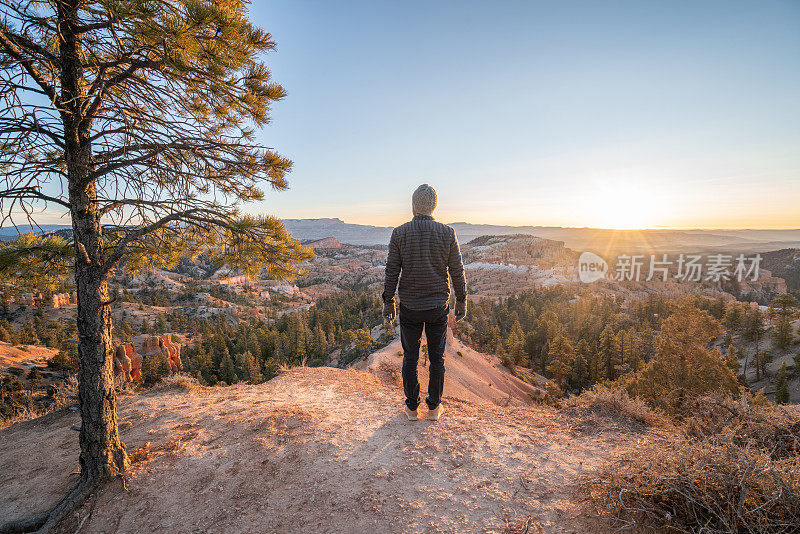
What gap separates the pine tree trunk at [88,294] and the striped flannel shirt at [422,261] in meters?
3.23

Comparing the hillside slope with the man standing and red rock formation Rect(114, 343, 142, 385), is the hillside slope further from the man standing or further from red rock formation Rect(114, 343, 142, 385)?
red rock formation Rect(114, 343, 142, 385)

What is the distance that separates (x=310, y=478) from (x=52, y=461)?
4322mm

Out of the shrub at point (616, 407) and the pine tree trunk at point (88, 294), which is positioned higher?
the pine tree trunk at point (88, 294)

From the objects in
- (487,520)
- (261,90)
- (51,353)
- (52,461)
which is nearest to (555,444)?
(487,520)

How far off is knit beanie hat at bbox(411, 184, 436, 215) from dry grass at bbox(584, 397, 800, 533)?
10.8 feet

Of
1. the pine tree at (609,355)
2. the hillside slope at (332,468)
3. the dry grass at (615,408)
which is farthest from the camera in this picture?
the pine tree at (609,355)

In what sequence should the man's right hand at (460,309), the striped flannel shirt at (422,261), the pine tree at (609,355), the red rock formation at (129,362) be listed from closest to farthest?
the striped flannel shirt at (422,261), the man's right hand at (460,309), the red rock formation at (129,362), the pine tree at (609,355)

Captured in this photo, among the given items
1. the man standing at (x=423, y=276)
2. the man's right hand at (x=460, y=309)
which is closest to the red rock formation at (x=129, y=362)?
the man standing at (x=423, y=276)

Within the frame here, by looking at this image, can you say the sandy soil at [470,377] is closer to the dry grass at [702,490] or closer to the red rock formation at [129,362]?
the dry grass at [702,490]

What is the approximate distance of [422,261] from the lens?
3906 millimetres

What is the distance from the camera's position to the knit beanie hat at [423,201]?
407 centimetres

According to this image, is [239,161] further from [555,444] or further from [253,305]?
[253,305]

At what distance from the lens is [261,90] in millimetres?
3518

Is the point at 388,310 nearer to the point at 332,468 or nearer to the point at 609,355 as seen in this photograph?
the point at 332,468
